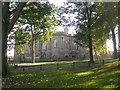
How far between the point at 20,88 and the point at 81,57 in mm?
67992

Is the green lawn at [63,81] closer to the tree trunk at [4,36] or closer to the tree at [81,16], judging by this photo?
the tree trunk at [4,36]

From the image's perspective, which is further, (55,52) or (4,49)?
(55,52)

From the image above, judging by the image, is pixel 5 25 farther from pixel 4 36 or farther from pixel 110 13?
pixel 110 13

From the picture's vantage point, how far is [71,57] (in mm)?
82000

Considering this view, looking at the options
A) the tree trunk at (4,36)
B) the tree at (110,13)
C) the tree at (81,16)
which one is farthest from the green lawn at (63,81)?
the tree at (81,16)

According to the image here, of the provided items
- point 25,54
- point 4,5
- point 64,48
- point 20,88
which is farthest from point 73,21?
point 64,48

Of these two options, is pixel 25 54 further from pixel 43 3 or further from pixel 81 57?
pixel 43 3

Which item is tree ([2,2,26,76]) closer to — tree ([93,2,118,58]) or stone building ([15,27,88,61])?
tree ([93,2,118,58])

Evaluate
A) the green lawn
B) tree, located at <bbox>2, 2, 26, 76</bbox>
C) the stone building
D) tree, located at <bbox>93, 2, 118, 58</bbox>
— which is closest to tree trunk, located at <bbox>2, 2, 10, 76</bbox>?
A: tree, located at <bbox>2, 2, 26, 76</bbox>

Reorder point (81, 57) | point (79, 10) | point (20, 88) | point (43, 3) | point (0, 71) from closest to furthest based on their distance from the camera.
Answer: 1. point (20, 88)
2. point (0, 71)
3. point (43, 3)
4. point (79, 10)
5. point (81, 57)

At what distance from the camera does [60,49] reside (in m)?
82.0

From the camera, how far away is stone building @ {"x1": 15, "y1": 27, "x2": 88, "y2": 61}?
79094 millimetres

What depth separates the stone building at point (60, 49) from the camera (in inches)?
3114

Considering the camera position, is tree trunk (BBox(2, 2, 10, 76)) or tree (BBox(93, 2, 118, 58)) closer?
tree trunk (BBox(2, 2, 10, 76))
